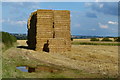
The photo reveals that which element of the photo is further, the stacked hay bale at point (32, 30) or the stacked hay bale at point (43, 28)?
the stacked hay bale at point (32, 30)

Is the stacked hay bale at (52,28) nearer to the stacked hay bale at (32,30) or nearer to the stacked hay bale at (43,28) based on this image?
the stacked hay bale at (43,28)

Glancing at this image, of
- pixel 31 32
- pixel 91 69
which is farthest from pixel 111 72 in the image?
pixel 31 32

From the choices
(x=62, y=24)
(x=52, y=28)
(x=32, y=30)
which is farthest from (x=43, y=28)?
(x=32, y=30)

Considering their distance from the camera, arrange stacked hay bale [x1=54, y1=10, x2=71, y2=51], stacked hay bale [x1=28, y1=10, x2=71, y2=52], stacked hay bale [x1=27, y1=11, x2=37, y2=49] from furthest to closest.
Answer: stacked hay bale [x1=27, y1=11, x2=37, y2=49]
stacked hay bale [x1=54, y1=10, x2=71, y2=51]
stacked hay bale [x1=28, y1=10, x2=71, y2=52]

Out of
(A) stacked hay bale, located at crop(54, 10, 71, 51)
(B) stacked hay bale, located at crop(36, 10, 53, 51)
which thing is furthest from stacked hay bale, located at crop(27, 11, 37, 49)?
(A) stacked hay bale, located at crop(54, 10, 71, 51)

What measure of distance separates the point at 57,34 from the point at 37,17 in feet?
7.84

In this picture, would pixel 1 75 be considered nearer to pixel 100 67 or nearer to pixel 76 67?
pixel 76 67

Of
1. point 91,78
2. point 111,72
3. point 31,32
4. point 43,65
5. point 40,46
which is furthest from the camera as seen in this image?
point 31,32

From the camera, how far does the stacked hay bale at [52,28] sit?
21438 mm

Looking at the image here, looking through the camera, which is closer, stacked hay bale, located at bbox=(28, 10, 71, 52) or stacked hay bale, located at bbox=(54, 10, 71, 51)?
stacked hay bale, located at bbox=(28, 10, 71, 52)

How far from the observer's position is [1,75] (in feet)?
30.6

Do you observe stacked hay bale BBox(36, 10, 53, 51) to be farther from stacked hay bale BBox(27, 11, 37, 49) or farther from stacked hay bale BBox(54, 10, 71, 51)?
stacked hay bale BBox(27, 11, 37, 49)

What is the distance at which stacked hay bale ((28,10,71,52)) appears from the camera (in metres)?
21.4

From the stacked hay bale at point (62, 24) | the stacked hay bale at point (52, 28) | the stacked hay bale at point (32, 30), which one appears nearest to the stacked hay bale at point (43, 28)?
the stacked hay bale at point (52, 28)
